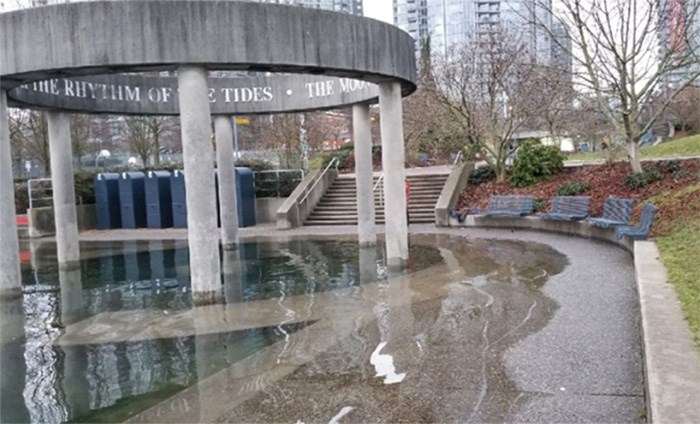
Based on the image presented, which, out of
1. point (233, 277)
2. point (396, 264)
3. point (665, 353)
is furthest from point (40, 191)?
point (665, 353)

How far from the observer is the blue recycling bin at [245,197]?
23656mm

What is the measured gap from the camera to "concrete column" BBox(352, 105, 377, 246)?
16.2 meters

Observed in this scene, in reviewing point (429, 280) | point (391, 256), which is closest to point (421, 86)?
point (391, 256)

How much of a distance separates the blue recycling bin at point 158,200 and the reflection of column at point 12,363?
521 inches

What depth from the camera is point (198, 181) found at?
995 cm

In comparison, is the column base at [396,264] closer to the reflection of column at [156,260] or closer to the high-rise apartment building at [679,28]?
the reflection of column at [156,260]

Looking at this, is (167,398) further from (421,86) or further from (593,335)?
(421,86)

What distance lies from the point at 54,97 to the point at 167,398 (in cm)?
1061

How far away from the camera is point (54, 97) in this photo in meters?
14.3

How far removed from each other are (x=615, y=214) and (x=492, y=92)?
9.34m

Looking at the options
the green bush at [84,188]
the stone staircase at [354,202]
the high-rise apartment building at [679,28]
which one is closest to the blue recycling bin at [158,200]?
the green bush at [84,188]

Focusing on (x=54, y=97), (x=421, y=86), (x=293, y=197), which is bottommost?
(x=293, y=197)

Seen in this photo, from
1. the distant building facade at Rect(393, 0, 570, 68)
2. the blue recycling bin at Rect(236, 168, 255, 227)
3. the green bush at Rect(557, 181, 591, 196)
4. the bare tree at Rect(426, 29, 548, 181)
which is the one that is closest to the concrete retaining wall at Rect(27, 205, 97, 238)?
the blue recycling bin at Rect(236, 168, 255, 227)

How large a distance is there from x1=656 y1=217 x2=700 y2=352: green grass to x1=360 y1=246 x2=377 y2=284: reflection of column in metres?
4.90
